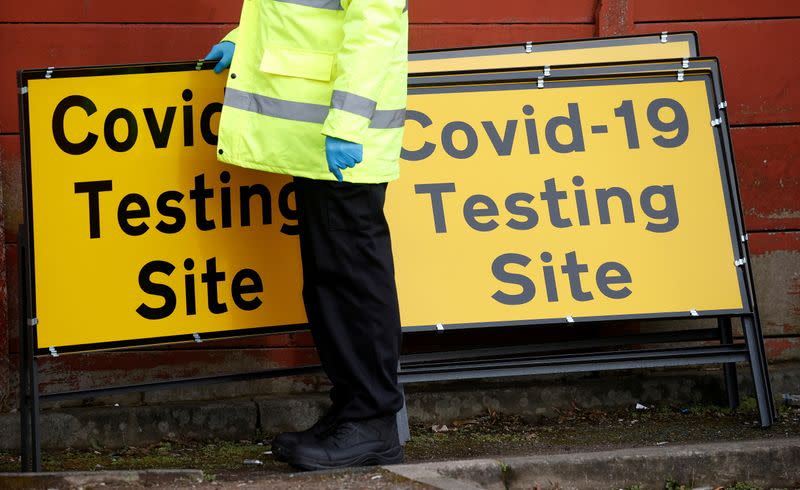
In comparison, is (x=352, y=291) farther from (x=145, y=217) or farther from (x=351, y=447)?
(x=145, y=217)

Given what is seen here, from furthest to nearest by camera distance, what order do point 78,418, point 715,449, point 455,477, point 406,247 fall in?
point 78,418
point 406,247
point 715,449
point 455,477

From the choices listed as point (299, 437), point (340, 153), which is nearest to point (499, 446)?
point (299, 437)

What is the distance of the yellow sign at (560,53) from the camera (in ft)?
14.1

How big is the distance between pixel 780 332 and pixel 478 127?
164 centimetres

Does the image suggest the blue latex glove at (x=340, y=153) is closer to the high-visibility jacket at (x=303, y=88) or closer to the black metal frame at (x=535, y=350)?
the high-visibility jacket at (x=303, y=88)

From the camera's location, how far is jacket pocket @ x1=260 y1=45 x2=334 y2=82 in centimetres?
317

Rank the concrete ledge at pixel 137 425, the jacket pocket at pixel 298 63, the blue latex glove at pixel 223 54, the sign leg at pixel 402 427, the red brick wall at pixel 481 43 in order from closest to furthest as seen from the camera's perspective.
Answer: the jacket pocket at pixel 298 63 → the blue latex glove at pixel 223 54 → the sign leg at pixel 402 427 → the concrete ledge at pixel 137 425 → the red brick wall at pixel 481 43

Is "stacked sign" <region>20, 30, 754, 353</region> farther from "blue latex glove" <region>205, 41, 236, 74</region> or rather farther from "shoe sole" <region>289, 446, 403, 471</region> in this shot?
"shoe sole" <region>289, 446, 403, 471</region>

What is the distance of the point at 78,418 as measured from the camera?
414 centimetres

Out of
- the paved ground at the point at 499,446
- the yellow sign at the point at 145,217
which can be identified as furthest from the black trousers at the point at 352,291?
the yellow sign at the point at 145,217

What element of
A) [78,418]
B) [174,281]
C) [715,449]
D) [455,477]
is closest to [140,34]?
[174,281]

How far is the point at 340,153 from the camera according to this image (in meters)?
3.07

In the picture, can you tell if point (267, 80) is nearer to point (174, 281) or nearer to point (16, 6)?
point (174, 281)

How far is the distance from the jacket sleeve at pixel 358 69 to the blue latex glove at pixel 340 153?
23mm
